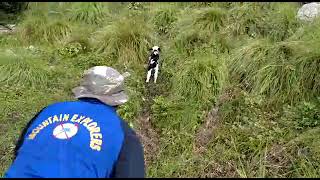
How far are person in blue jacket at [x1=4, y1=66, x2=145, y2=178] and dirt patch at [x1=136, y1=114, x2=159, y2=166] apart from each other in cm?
220

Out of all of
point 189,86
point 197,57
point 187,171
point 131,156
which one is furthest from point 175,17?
point 131,156

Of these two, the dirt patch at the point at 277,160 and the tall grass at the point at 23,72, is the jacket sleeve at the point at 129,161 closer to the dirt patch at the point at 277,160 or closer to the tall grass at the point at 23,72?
the dirt patch at the point at 277,160

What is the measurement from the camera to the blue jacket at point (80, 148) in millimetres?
2102

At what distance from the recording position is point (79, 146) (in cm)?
213

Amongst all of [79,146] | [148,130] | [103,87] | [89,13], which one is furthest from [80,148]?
[89,13]

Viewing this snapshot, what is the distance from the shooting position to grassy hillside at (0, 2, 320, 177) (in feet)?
13.9

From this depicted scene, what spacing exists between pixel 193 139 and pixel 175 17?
258 cm

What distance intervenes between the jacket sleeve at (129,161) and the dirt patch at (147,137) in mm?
2236

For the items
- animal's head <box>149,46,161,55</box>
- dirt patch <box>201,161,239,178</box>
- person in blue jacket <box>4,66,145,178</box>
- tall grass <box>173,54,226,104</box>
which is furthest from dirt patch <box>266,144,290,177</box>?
person in blue jacket <box>4,66,145,178</box>

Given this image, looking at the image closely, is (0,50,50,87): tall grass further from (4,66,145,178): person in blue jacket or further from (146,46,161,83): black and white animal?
(4,66,145,178): person in blue jacket

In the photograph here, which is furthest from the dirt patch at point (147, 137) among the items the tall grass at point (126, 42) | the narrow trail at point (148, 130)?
the tall grass at point (126, 42)

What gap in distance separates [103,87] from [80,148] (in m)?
0.35

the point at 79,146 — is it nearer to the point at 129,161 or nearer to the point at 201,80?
the point at 129,161

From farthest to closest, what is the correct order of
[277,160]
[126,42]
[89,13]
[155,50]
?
[89,13] < [126,42] < [155,50] < [277,160]
